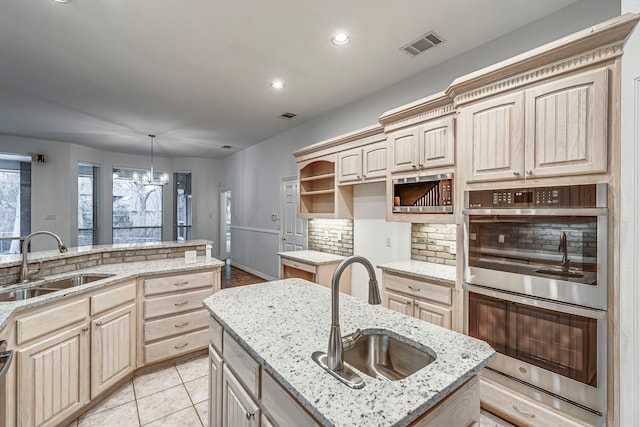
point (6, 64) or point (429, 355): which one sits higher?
point (6, 64)

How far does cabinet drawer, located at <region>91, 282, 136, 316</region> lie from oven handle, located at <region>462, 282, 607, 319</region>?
2.81m

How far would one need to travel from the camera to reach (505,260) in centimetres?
208

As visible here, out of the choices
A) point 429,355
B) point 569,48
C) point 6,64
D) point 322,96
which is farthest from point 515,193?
point 6,64

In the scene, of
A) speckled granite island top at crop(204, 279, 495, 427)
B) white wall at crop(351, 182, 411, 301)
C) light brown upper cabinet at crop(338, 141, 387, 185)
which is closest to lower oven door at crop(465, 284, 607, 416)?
speckled granite island top at crop(204, 279, 495, 427)

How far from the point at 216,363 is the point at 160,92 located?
11.9 feet

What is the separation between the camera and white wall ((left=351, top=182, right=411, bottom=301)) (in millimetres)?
3477

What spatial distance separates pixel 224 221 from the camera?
28.4 feet

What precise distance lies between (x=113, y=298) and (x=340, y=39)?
2965 mm

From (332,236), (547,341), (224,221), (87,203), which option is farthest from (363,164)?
(87,203)

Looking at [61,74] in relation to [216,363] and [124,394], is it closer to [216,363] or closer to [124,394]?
[124,394]

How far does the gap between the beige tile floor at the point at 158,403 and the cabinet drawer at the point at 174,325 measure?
0.36m

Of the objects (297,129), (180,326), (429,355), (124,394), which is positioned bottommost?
(124,394)

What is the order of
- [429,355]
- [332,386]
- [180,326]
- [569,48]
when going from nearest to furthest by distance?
1. [332,386]
2. [429,355]
3. [569,48]
4. [180,326]

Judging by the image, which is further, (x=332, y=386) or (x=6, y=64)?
(x=6, y=64)
